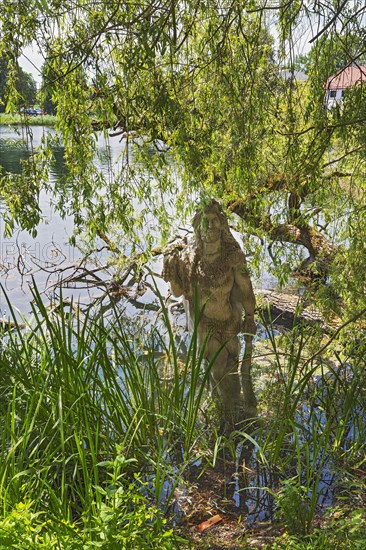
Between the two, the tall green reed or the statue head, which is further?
the statue head

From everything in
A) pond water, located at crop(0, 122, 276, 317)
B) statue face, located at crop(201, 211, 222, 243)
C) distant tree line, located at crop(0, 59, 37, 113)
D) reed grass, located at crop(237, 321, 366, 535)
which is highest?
distant tree line, located at crop(0, 59, 37, 113)

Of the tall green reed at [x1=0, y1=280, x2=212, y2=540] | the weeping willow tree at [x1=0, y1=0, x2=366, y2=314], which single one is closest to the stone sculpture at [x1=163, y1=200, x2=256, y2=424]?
the weeping willow tree at [x1=0, y1=0, x2=366, y2=314]

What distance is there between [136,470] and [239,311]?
46.5 inches

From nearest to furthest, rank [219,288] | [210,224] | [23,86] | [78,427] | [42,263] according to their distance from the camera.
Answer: [78,427] < [23,86] < [210,224] < [219,288] < [42,263]

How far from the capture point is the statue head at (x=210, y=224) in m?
3.04

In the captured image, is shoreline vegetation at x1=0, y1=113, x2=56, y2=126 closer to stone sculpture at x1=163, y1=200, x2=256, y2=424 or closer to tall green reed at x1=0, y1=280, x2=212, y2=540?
tall green reed at x1=0, y1=280, x2=212, y2=540

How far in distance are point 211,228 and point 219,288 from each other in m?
0.35

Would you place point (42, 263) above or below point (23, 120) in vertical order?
below

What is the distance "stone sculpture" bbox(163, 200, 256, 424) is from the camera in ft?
10.2

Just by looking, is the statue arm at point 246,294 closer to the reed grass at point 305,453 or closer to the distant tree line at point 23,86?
the reed grass at point 305,453

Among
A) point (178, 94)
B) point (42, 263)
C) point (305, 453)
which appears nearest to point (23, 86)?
point (178, 94)

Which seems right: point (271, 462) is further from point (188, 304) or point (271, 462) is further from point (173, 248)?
point (173, 248)

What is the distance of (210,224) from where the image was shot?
3070mm

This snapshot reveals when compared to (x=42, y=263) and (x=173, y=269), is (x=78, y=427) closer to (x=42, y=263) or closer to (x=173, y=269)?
(x=173, y=269)
